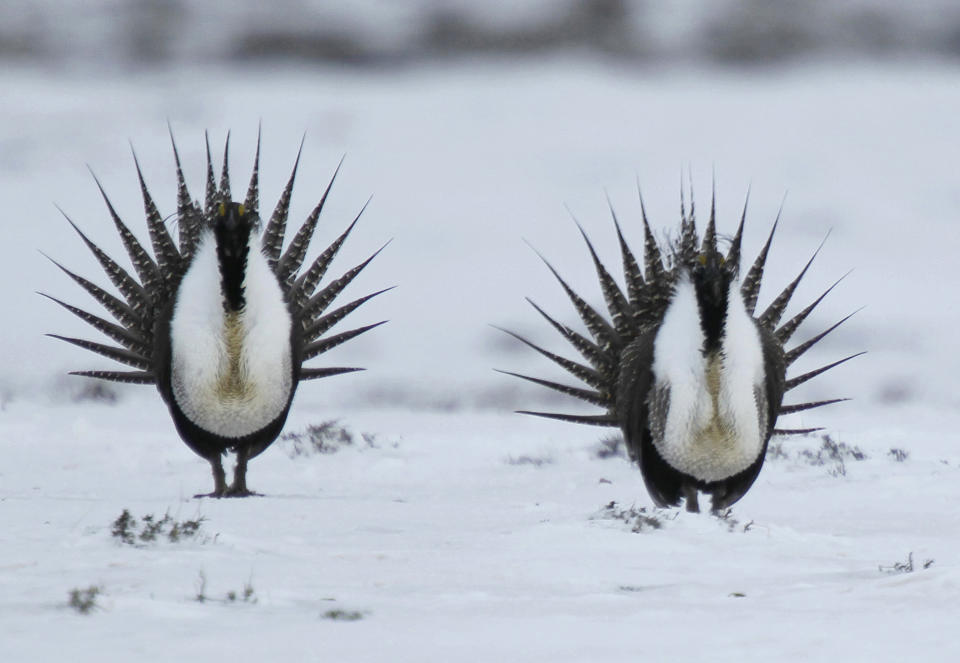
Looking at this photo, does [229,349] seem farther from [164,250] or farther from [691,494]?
[691,494]

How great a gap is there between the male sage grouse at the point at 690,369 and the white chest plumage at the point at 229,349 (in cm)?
84

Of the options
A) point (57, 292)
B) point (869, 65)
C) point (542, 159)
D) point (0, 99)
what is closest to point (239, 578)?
point (57, 292)

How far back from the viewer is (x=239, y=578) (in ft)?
9.79

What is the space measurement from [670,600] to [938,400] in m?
8.29

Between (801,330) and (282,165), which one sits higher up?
(282,165)

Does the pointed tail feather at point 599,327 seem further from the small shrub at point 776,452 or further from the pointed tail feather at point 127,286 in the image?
the small shrub at point 776,452

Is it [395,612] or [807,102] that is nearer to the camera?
[395,612]

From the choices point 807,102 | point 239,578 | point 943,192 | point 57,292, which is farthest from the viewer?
point 807,102

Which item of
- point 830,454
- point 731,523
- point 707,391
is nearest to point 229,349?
point 707,391

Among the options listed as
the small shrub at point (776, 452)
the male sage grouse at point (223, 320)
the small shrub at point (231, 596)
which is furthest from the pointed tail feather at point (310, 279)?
the small shrub at point (231, 596)

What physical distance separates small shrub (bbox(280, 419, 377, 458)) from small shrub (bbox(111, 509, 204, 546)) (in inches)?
138

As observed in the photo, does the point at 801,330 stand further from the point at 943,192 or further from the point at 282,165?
the point at 282,165

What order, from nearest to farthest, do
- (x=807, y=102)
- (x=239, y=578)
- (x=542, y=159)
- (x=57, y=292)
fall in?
(x=239, y=578)
(x=57, y=292)
(x=542, y=159)
(x=807, y=102)

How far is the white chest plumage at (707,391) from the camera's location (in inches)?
190
